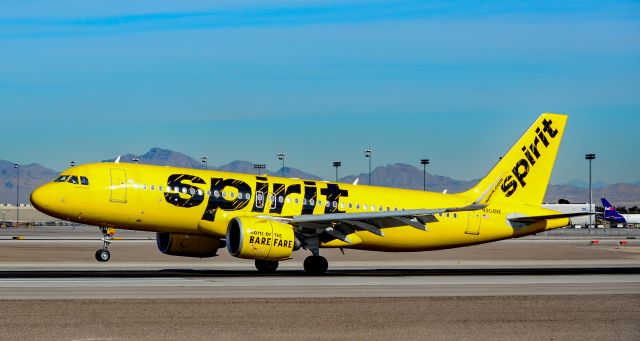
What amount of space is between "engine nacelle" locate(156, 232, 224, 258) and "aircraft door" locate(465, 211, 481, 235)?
12.9 m

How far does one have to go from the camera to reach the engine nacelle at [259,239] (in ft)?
136

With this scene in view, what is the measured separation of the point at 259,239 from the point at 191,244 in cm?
595

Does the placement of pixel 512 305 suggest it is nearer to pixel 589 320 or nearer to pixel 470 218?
pixel 589 320

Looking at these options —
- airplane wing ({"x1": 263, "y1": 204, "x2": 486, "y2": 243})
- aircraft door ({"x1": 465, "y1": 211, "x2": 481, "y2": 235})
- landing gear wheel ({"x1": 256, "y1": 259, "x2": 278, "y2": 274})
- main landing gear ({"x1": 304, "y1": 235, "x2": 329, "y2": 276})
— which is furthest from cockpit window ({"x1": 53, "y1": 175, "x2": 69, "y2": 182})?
aircraft door ({"x1": 465, "y1": 211, "x2": 481, "y2": 235})

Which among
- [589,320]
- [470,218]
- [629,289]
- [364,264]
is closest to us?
[589,320]

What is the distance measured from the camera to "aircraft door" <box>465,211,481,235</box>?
5091 centimetres

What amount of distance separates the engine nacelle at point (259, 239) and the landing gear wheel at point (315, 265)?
7.68 feet

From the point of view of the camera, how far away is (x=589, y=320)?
1016 inches

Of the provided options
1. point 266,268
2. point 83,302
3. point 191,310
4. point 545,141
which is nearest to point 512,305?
point 191,310

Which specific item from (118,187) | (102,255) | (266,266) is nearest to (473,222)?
(266,266)

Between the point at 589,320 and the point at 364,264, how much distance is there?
29442 mm

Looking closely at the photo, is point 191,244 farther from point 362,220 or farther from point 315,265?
point 362,220

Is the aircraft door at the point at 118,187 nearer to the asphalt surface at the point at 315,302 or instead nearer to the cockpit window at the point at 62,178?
the cockpit window at the point at 62,178

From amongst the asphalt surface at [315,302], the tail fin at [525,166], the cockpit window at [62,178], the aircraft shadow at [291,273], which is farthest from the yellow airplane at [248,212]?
the tail fin at [525,166]
